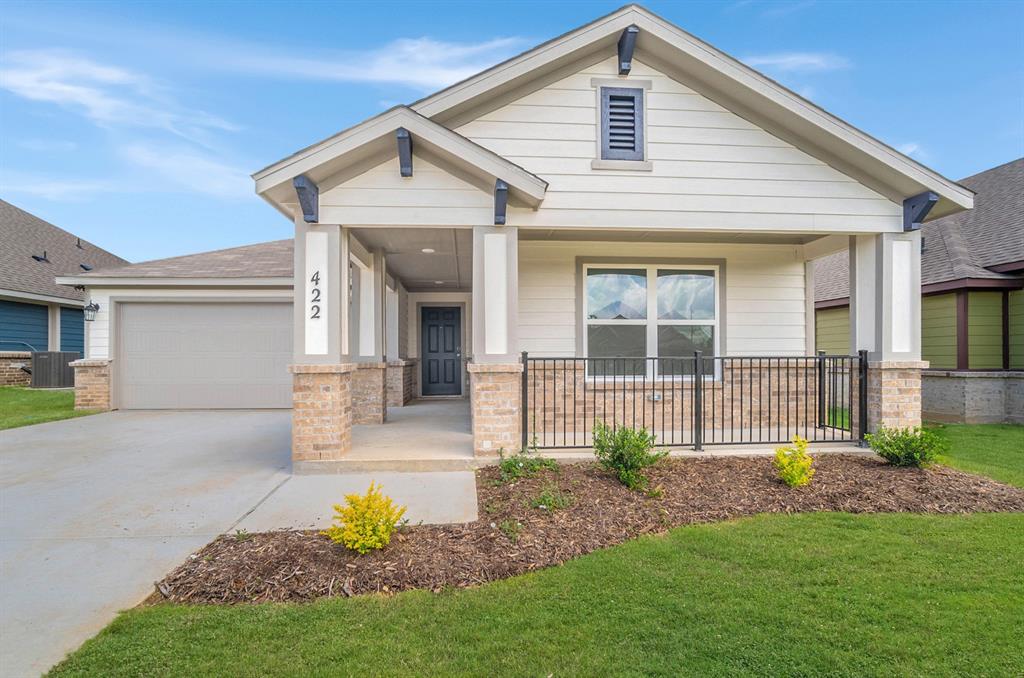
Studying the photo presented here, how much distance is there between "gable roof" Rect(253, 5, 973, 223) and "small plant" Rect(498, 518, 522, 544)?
4.46 meters

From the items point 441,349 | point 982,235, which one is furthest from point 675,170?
point 982,235

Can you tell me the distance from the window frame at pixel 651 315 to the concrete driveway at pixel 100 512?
183 inches

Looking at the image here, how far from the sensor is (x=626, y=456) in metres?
5.19

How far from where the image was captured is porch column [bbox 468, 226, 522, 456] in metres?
5.88

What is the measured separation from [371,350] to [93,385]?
7.39 meters

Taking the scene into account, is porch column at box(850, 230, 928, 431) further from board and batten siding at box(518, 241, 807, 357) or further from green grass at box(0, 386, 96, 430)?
green grass at box(0, 386, 96, 430)

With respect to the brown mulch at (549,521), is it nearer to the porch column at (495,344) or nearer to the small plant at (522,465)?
the small plant at (522,465)

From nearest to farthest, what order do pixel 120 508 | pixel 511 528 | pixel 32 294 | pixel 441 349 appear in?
1. pixel 511 528
2. pixel 120 508
3. pixel 441 349
4. pixel 32 294

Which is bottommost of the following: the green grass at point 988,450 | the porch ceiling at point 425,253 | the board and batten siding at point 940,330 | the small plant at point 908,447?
the green grass at point 988,450

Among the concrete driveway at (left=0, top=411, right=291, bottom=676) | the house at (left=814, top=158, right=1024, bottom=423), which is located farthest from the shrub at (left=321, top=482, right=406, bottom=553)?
the house at (left=814, top=158, right=1024, bottom=423)

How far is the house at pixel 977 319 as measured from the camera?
33.0 ft

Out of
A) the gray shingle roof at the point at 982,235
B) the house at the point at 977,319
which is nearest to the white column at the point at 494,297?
the gray shingle roof at the point at 982,235

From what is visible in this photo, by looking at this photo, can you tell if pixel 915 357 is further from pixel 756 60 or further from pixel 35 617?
pixel 756 60

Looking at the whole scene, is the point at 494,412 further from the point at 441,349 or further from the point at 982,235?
the point at 982,235
